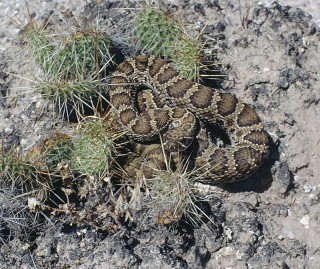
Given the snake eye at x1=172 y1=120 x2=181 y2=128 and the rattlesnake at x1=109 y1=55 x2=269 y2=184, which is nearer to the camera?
the rattlesnake at x1=109 y1=55 x2=269 y2=184

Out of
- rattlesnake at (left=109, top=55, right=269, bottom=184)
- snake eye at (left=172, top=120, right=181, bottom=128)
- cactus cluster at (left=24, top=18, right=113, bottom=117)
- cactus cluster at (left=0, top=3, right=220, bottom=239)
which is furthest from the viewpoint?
snake eye at (left=172, top=120, right=181, bottom=128)

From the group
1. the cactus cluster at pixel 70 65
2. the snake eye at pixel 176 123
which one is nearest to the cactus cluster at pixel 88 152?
the cactus cluster at pixel 70 65

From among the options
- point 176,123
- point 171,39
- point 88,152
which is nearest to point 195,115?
point 176,123

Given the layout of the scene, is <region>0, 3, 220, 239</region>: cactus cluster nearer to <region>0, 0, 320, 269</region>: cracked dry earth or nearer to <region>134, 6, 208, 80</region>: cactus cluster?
Result: <region>134, 6, 208, 80</region>: cactus cluster

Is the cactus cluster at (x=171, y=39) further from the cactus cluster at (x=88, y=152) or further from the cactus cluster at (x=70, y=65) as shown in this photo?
the cactus cluster at (x=70, y=65)

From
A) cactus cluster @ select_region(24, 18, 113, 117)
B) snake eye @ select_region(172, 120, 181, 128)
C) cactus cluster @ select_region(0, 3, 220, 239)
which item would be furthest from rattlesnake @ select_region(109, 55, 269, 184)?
cactus cluster @ select_region(24, 18, 113, 117)

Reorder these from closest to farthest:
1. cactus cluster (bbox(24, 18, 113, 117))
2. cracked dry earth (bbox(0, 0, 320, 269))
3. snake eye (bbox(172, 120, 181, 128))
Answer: cracked dry earth (bbox(0, 0, 320, 269)) < cactus cluster (bbox(24, 18, 113, 117)) < snake eye (bbox(172, 120, 181, 128))
